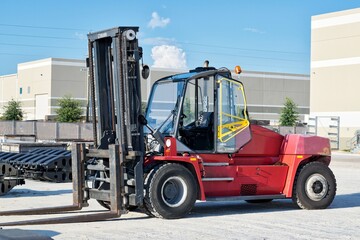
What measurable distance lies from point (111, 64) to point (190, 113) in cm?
187

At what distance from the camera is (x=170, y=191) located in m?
11.4

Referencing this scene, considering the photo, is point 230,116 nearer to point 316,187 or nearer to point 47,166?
point 316,187

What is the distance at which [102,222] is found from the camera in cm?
1079

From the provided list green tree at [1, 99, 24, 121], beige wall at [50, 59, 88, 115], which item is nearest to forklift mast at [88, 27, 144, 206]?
green tree at [1, 99, 24, 121]

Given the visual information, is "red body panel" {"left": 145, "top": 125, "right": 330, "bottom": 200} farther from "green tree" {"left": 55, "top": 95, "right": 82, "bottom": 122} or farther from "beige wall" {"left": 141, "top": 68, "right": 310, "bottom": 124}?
"beige wall" {"left": 141, "top": 68, "right": 310, "bottom": 124}

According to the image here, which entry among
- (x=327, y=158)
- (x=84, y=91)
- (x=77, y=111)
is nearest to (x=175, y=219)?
(x=327, y=158)

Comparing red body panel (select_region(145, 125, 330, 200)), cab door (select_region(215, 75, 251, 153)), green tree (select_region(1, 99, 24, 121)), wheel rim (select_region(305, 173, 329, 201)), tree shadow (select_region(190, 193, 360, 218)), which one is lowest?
tree shadow (select_region(190, 193, 360, 218))

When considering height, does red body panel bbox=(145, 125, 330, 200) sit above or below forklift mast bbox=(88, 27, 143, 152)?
below

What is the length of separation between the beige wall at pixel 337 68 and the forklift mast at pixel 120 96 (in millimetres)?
54652

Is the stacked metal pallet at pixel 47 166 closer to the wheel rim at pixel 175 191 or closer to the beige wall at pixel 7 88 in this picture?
the wheel rim at pixel 175 191

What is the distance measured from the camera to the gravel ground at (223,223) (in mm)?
9648

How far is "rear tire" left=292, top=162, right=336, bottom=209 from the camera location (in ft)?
43.2

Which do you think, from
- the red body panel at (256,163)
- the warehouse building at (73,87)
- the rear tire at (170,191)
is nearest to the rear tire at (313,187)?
the red body panel at (256,163)

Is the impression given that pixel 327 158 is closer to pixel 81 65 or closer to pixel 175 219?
pixel 175 219
